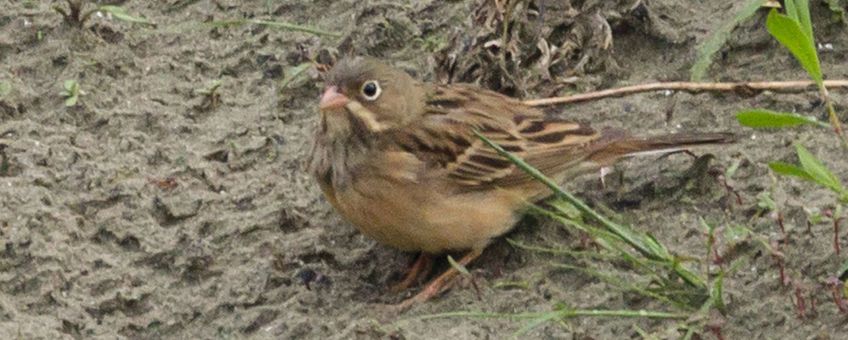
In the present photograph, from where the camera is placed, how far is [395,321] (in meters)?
6.27

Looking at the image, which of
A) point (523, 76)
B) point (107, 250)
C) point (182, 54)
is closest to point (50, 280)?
point (107, 250)

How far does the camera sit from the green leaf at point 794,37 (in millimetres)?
5184

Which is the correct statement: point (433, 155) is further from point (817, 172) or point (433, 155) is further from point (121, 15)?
point (121, 15)

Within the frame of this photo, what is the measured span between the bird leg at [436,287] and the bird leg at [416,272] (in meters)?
0.10

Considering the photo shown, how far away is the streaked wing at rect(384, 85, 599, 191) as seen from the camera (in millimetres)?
6754

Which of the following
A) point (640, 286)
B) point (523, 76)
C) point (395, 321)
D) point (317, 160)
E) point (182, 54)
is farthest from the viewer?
point (182, 54)

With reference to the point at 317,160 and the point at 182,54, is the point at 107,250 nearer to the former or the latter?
the point at 317,160

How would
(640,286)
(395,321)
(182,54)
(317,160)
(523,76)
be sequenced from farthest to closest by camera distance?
(182,54) < (523,76) < (317,160) < (395,321) < (640,286)

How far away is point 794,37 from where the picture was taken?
5.29 metres

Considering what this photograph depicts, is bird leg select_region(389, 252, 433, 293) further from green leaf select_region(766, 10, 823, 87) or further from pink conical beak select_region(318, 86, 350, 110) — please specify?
green leaf select_region(766, 10, 823, 87)

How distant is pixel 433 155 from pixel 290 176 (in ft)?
2.65

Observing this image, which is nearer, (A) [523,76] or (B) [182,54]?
(A) [523,76]

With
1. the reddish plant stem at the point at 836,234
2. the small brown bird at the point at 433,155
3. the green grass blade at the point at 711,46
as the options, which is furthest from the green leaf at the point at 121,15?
the reddish plant stem at the point at 836,234

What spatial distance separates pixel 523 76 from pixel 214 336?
6.44ft
